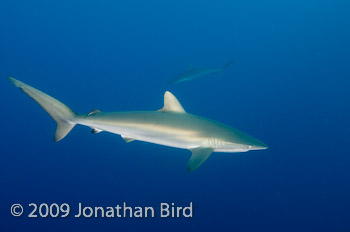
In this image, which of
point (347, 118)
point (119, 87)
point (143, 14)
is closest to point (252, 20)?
point (143, 14)

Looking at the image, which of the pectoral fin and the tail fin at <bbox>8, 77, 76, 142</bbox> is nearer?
the pectoral fin

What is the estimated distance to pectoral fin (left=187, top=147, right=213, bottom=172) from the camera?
3.56m

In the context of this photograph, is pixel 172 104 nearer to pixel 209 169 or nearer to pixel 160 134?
pixel 160 134

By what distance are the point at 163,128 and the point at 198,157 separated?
2.11ft

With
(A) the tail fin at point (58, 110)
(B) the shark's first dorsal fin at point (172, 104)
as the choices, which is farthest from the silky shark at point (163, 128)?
(B) the shark's first dorsal fin at point (172, 104)

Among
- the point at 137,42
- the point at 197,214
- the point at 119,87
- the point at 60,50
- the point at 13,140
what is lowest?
the point at 197,214

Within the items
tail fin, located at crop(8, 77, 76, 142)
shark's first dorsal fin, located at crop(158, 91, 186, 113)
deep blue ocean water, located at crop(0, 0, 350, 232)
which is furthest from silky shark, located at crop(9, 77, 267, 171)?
deep blue ocean water, located at crop(0, 0, 350, 232)

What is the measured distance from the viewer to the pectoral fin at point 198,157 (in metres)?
Answer: 3.56

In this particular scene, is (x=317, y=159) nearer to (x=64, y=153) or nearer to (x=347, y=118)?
(x=347, y=118)

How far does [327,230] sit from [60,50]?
2874 inches

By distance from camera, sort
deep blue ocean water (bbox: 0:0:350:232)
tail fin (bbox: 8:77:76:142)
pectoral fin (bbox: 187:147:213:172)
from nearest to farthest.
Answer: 1. pectoral fin (bbox: 187:147:213:172)
2. tail fin (bbox: 8:77:76:142)
3. deep blue ocean water (bbox: 0:0:350:232)

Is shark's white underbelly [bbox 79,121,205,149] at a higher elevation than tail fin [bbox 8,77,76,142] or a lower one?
lower

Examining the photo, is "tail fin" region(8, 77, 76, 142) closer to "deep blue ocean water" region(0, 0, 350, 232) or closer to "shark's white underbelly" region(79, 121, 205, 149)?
"shark's white underbelly" region(79, 121, 205, 149)

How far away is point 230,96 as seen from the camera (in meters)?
30.6
